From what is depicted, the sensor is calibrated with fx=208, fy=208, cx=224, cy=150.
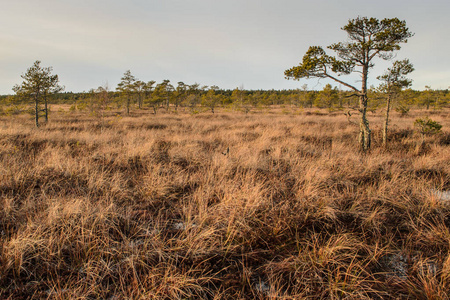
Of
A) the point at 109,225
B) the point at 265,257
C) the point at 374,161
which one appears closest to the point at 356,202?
the point at 265,257

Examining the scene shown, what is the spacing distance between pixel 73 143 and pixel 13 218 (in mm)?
5366

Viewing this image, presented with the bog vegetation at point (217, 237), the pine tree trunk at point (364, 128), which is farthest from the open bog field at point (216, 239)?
the pine tree trunk at point (364, 128)

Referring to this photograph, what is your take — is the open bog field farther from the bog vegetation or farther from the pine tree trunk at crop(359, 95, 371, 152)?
the pine tree trunk at crop(359, 95, 371, 152)

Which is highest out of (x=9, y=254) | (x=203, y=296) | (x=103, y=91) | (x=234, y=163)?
(x=103, y=91)

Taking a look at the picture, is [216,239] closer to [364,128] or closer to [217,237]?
[217,237]

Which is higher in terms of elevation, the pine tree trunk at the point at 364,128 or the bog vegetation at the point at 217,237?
the pine tree trunk at the point at 364,128

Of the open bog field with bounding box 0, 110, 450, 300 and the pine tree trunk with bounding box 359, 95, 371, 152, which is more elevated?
the pine tree trunk with bounding box 359, 95, 371, 152

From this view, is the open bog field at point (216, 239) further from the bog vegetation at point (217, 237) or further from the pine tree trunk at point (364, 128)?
the pine tree trunk at point (364, 128)

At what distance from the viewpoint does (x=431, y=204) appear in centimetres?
313

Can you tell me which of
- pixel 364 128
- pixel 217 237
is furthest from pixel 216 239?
pixel 364 128

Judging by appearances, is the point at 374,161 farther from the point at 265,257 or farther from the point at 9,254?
the point at 9,254

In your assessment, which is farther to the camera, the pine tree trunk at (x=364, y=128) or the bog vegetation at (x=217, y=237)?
the pine tree trunk at (x=364, y=128)

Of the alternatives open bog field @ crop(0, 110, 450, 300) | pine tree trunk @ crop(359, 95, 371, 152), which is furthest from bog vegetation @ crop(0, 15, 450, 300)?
pine tree trunk @ crop(359, 95, 371, 152)

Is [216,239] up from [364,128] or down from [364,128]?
down
